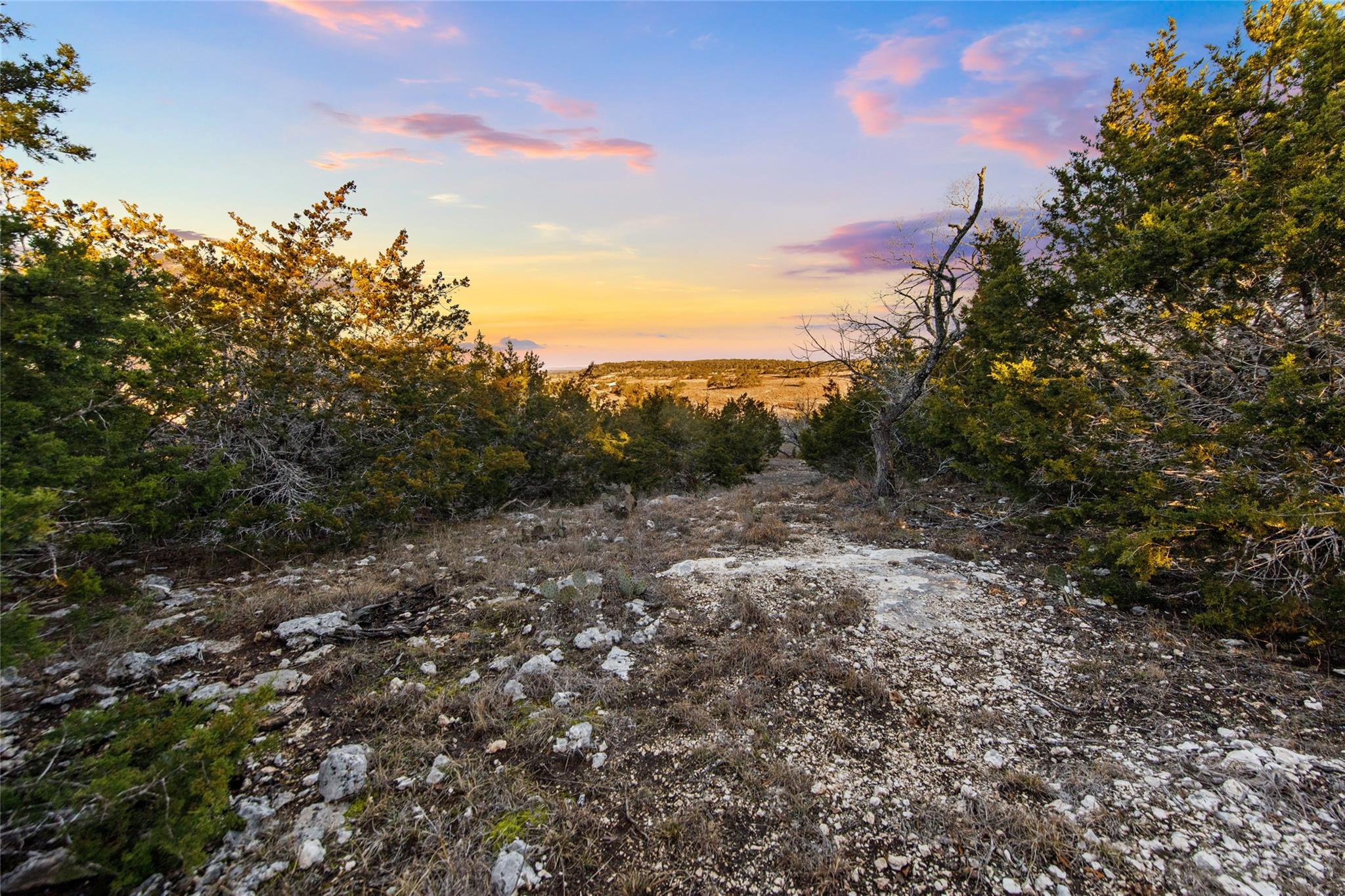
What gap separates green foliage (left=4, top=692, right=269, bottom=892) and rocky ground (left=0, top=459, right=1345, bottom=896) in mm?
171

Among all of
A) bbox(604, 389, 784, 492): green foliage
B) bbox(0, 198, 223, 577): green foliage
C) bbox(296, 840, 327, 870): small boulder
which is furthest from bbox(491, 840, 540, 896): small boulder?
bbox(604, 389, 784, 492): green foliage

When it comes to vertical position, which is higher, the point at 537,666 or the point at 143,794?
the point at 143,794

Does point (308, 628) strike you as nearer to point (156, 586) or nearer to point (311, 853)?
point (156, 586)

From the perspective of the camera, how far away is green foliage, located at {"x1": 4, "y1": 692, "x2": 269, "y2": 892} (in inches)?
80.8

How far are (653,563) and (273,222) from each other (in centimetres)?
856

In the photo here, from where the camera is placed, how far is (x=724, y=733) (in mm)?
3340

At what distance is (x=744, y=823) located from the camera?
105 inches

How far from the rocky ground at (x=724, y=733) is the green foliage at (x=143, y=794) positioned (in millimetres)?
171

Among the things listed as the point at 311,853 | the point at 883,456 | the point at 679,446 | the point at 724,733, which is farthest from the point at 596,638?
the point at 679,446

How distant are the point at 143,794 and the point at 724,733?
2808 mm

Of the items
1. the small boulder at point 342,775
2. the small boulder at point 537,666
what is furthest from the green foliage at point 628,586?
the small boulder at point 342,775

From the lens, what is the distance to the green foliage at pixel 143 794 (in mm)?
2053

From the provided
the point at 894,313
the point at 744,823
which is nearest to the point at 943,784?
the point at 744,823

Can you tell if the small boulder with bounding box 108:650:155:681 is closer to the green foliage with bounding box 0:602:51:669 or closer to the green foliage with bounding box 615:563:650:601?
the green foliage with bounding box 0:602:51:669
